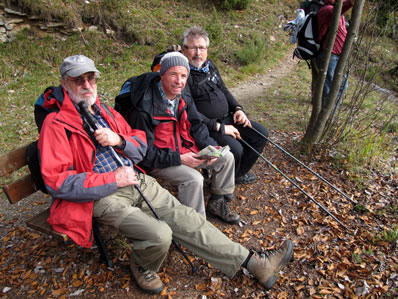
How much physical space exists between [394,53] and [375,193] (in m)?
10.4

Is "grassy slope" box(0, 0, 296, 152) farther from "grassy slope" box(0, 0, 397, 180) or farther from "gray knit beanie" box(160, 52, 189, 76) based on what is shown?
"gray knit beanie" box(160, 52, 189, 76)

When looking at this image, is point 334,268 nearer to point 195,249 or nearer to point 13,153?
point 195,249

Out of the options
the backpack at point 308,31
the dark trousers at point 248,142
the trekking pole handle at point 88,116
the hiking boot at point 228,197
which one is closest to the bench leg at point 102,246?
the trekking pole handle at point 88,116

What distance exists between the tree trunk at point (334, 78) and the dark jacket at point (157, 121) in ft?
6.74

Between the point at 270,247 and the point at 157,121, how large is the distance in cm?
187

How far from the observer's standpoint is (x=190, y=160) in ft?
11.1

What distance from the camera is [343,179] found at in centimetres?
424

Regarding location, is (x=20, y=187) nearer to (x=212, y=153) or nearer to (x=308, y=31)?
(x=212, y=153)

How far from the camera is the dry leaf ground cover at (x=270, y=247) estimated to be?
2836mm

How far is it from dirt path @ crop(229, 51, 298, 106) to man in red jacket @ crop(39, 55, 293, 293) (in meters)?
5.20

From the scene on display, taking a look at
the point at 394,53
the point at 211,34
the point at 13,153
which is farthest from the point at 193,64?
the point at 394,53

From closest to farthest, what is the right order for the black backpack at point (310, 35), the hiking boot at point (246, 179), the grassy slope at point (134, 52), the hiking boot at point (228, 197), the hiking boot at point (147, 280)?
the hiking boot at point (147, 280) < the hiking boot at point (228, 197) < the hiking boot at point (246, 179) < the black backpack at point (310, 35) < the grassy slope at point (134, 52)

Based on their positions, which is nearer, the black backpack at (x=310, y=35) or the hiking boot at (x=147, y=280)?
the hiking boot at (x=147, y=280)

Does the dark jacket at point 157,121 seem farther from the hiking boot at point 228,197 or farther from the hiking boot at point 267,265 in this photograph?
the hiking boot at point 267,265
